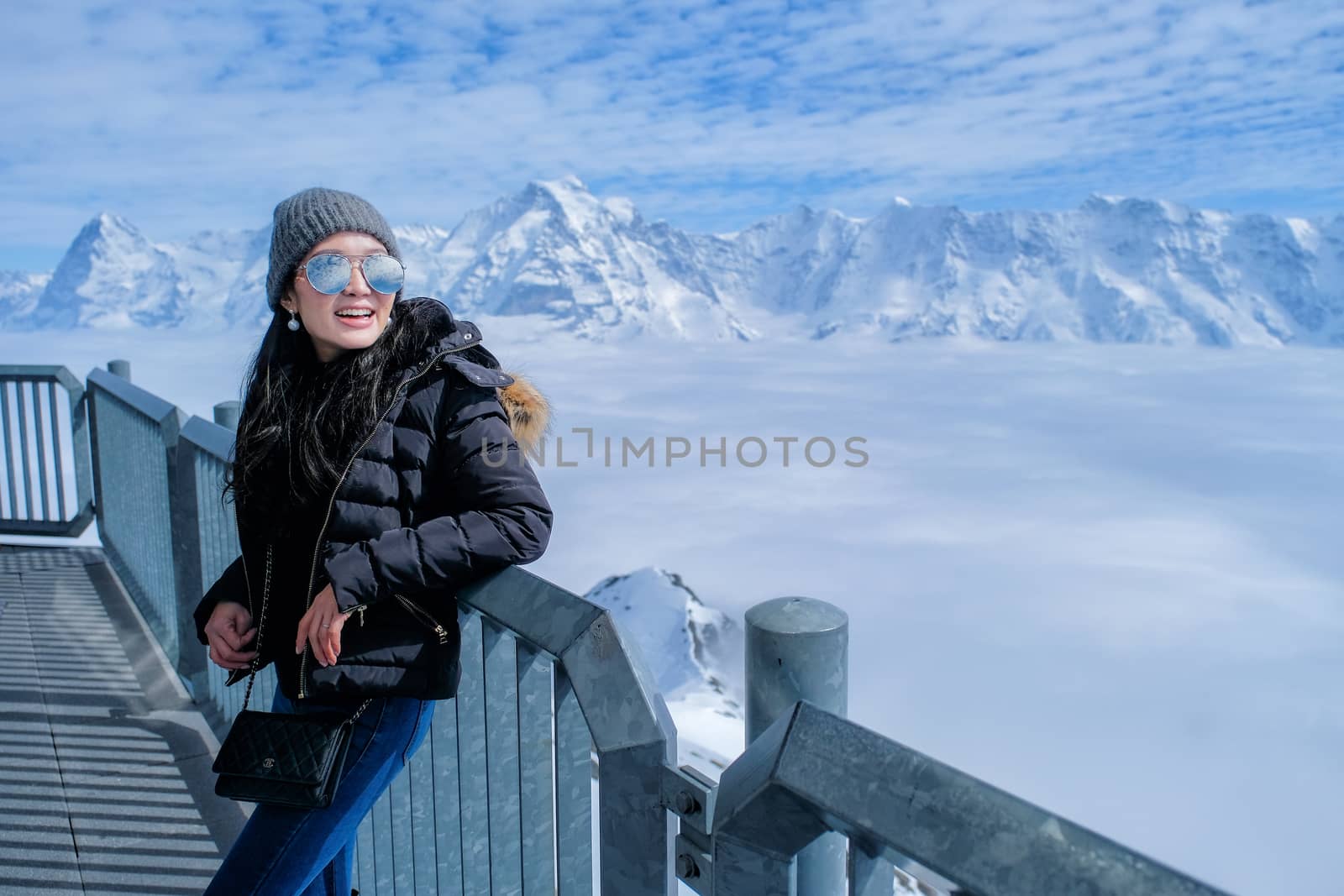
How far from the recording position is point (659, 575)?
165m

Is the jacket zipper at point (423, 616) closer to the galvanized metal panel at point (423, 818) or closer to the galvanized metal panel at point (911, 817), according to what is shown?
the galvanized metal panel at point (423, 818)

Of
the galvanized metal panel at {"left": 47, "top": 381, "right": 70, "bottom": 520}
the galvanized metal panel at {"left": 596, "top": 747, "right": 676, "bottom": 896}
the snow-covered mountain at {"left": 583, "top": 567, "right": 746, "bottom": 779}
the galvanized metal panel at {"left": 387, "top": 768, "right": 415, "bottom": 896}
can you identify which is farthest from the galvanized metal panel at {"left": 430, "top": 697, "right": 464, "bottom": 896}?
the snow-covered mountain at {"left": 583, "top": 567, "right": 746, "bottom": 779}

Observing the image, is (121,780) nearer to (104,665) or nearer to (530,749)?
(104,665)

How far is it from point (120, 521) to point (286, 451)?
5.44 metres

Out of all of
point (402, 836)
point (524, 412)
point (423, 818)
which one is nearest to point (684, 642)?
point (402, 836)

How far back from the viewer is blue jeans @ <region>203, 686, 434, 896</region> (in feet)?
6.37

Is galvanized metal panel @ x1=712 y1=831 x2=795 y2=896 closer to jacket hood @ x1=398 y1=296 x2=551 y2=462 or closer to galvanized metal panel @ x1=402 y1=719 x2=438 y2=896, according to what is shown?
jacket hood @ x1=398 y1=296 x2=551 y2=462

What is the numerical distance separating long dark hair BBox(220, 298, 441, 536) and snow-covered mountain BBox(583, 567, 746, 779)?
127049 mm

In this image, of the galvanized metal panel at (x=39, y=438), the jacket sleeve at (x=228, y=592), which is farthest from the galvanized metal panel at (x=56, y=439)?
the jacket sleeve at (x=228, y=592)

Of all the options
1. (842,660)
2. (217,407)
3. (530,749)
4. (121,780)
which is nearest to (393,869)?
(530,749)

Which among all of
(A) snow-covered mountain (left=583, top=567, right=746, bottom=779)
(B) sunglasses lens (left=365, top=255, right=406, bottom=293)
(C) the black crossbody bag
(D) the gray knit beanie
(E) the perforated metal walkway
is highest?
(D) the gray knit beanie

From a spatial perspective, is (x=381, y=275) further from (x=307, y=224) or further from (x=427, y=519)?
(x=427, y=519)

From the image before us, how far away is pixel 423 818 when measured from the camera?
7.69 feet

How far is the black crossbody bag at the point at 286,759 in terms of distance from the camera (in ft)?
6.31
